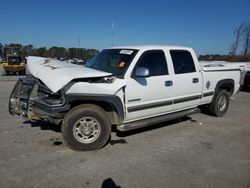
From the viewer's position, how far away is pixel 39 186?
3.48 metres

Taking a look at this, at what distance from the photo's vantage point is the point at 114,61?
5.43m

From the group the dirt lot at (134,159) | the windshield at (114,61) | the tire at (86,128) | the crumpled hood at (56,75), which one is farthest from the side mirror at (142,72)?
the dirt lot at (134,159)

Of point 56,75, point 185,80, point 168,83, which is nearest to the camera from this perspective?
point 56,75

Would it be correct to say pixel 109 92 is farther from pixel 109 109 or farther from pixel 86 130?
pixel 86 130

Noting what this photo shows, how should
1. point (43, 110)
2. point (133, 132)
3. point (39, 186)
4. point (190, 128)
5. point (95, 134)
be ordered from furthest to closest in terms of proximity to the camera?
1. point (190, 128)
2. point (133, 132)
3. point (95, 134)
4. point (43, 110)
5. point (39, 186)

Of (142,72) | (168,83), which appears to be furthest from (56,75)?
(168,83)

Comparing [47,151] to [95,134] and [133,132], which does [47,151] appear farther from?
[133,132]

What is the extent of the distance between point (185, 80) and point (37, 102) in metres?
3.28

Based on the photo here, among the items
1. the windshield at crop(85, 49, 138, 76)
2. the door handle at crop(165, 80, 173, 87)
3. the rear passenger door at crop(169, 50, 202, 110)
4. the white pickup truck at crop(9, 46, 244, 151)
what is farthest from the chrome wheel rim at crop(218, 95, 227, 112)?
the windshield at crop(85, 49, 138, 76)

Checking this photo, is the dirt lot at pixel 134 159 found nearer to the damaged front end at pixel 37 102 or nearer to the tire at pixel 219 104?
the damaged front end at pixel 37 102

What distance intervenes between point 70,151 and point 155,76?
2.24 metres

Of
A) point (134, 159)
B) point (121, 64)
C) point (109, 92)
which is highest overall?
point (121, 64)

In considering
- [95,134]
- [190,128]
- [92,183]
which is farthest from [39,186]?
[190,128]

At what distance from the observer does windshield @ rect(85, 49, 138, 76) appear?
5113mm
